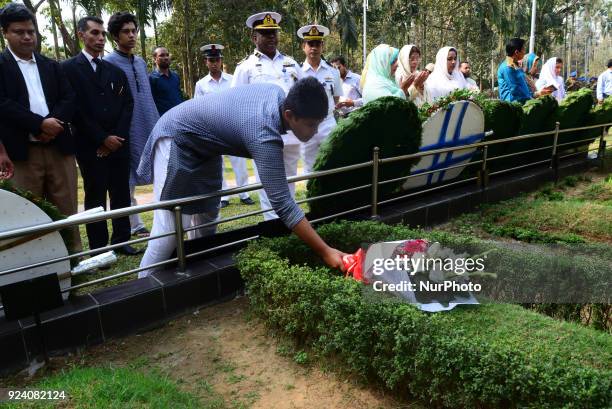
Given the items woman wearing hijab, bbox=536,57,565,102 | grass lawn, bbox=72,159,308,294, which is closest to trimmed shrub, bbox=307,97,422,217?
grass lawn, bbox=72,159,308,294

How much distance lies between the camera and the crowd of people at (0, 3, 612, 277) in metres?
2.59

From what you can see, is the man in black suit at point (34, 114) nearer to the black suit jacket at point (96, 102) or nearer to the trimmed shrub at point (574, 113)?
the black suit jacket at point (96, 102)

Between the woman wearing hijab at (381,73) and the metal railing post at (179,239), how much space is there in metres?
2.83

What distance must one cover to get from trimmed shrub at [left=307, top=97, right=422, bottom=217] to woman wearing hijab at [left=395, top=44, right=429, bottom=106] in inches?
72.7

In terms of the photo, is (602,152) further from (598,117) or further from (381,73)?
(381,73)

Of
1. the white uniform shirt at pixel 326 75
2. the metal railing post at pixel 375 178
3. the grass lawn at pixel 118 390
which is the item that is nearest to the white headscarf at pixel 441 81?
the white uniform shirt at pixel 326 75

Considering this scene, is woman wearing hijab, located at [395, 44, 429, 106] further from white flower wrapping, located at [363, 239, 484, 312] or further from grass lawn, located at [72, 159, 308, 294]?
white flower wrapping, located at [363, 239, 484, 312]

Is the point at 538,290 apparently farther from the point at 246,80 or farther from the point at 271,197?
the point at 246,80

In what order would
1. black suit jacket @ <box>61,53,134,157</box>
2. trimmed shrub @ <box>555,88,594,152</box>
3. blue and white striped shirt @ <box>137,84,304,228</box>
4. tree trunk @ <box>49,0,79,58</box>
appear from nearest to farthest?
1. blue and white striped shirt @ <box>137,84,304,228</box>
2. black suit jacket @ <box>61,53,134,157</box>
3. trimmed shrub @ <box>555,88,594,152</box>
4. tree trunk @ <box>49,0,79,58</box>

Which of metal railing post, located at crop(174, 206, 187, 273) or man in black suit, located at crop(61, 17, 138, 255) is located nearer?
metal railing post, located at crop(174, 206, 187, 273)

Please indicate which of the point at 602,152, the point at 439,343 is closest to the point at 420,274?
the point at 439,343

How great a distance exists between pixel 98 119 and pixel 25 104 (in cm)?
62

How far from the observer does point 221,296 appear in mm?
3215

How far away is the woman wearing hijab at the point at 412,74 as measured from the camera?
6254 mm
